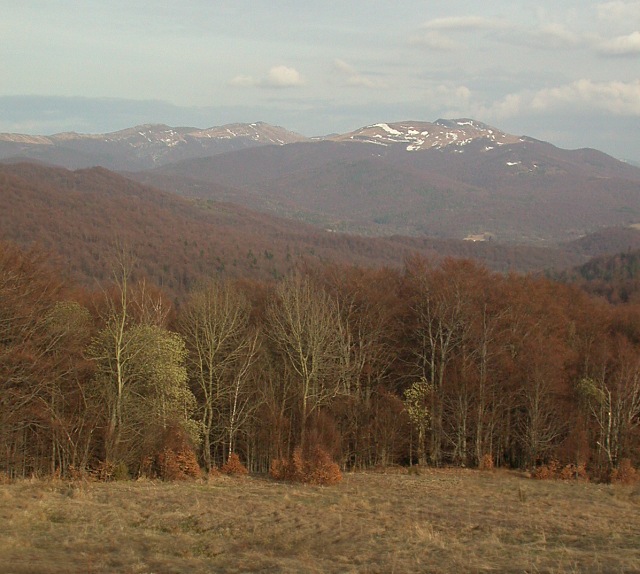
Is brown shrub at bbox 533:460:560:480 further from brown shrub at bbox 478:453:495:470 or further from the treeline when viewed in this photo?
brown shrub at bbox 478:453:495:470

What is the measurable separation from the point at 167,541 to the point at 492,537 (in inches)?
316

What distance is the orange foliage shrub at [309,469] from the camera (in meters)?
26.8

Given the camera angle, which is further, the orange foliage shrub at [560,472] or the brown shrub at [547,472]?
the orange foliage shrub at [560,472]

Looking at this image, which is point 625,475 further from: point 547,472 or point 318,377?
point 318,377

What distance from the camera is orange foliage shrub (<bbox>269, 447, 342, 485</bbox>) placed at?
2681 cm

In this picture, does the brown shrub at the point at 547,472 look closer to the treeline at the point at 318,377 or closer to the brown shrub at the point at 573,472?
the brown shrub at the point at 573,472

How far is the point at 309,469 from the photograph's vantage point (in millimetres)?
27359

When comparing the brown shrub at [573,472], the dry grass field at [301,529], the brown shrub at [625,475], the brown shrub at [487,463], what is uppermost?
the dry grass field at [301,529]

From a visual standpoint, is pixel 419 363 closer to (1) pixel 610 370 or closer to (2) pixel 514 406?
(2) pixel 514 406

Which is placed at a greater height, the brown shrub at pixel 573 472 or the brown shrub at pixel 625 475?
the brown shrub at pixel 625 475

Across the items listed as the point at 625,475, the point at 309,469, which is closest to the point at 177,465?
the point at 309,469

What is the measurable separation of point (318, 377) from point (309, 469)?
12.4m

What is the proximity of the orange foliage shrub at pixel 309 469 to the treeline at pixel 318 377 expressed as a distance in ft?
4.61

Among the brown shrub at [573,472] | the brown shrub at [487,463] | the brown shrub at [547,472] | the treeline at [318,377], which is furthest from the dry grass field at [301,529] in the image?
the brown shrub at [487,463]
